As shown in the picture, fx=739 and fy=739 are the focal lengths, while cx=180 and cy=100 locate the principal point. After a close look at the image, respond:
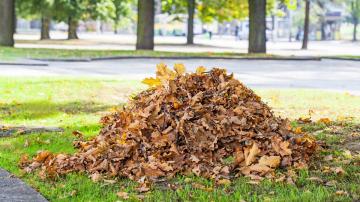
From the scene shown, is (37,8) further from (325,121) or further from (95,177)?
(95,177)

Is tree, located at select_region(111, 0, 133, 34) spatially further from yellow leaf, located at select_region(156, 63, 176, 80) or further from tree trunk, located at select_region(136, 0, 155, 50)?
yellow leaf, located at select_region(156, 63, 176, 80)

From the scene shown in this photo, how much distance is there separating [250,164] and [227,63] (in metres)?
19.2

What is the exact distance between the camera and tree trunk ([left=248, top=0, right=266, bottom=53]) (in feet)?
106

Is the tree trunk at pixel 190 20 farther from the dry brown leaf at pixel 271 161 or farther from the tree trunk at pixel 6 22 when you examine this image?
the dry brown leaf at pixel 271 161

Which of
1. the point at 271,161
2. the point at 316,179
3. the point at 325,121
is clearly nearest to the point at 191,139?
the point at 271,161

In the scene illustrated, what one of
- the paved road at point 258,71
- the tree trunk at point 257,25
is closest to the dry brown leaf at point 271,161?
the paved road at point 258,71

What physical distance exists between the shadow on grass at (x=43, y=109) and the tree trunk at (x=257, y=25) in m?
20.5

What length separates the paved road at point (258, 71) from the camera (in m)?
18.0

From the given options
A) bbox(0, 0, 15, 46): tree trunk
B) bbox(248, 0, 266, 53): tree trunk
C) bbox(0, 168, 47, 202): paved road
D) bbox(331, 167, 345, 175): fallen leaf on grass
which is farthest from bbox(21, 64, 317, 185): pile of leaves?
bbox(0, 0, 15, 46): tree trunk

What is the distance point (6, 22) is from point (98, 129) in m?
23.9

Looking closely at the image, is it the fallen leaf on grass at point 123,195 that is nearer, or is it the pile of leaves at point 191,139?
the fallen leaf on grass at point 123,195

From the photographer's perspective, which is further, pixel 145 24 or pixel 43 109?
pixel 145 24

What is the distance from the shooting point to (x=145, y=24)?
33.4 m

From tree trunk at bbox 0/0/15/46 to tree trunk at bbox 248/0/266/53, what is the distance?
1050 cm
